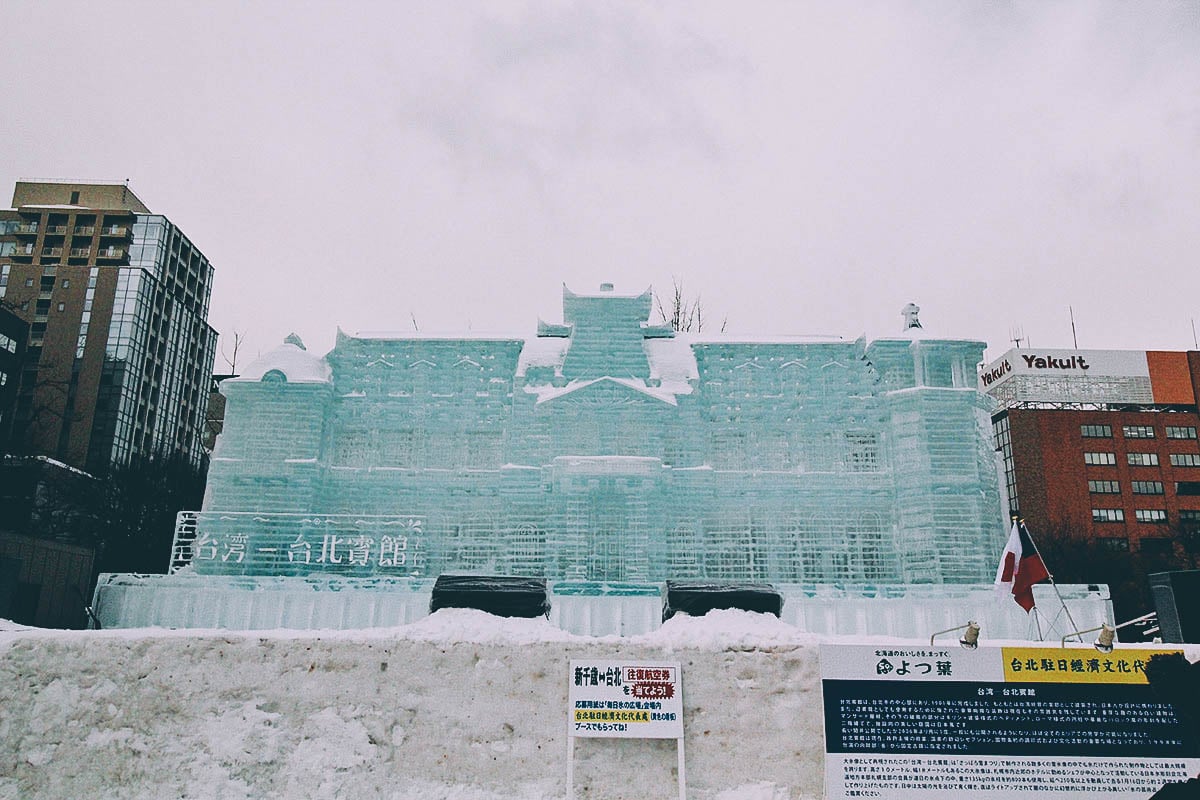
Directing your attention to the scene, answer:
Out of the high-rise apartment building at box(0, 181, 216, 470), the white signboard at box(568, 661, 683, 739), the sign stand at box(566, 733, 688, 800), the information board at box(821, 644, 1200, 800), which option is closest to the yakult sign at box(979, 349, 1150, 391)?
the high-rise apartment building at box(0, 181, 216, 470)

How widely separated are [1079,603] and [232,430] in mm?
19415

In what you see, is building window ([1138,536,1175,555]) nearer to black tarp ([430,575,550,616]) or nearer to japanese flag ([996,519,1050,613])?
japanese flag ([996,519,1050,613])

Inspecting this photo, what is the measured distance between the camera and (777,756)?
1138cm

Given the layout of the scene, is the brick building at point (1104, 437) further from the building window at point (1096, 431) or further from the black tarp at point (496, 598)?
the black tarp at point (496, 598)

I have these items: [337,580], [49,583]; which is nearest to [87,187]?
[49,583]

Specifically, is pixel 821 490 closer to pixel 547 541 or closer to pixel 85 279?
pixel 547 541

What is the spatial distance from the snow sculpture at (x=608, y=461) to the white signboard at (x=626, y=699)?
8.94m

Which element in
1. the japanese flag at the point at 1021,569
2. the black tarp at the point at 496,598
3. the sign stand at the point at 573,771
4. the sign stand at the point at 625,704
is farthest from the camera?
the japanese flag at the point at 1021,569

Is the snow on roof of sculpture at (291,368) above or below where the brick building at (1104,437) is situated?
below

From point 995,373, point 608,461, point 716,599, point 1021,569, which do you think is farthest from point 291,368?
point 995,373

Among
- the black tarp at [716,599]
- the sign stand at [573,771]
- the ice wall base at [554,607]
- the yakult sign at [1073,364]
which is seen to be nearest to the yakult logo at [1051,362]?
the yakult sign at [1073,364]

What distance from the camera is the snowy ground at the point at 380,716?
11242 millimetres

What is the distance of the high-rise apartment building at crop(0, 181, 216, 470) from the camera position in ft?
196

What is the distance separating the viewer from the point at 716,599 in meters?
13.4
